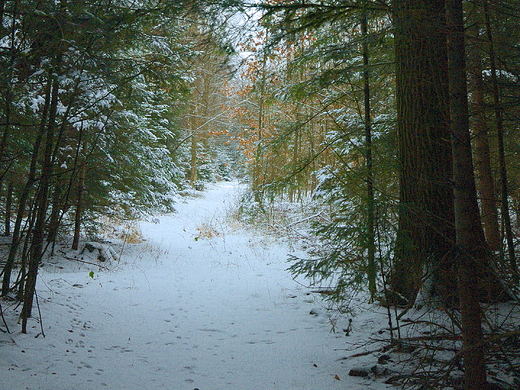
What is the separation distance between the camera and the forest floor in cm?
333

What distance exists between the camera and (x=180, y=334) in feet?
15.4

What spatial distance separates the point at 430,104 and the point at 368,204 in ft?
5.21

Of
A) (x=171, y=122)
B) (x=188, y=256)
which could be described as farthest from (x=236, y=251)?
(x=171, y=122)

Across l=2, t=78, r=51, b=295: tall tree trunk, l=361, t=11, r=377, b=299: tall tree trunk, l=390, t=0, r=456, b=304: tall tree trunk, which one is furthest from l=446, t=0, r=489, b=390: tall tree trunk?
l=2, t=78, r=51, b=295: tall tree trunk

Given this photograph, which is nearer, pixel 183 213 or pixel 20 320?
pixel 20 320

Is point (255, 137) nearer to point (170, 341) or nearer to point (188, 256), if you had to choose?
point (188, 256)

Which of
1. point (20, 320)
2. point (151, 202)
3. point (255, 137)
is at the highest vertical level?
point (255, 137)

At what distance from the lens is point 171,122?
16.6 meters

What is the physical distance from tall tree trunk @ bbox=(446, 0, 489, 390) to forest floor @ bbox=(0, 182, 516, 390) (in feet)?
3.37

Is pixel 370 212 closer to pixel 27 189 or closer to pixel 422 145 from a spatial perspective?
pixel 422 145

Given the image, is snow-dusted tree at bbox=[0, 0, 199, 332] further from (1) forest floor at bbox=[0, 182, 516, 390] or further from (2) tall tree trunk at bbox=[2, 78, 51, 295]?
(1) forest floor at bbox=[0, 182, 516, 390]

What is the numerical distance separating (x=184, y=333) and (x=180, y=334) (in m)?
0.06

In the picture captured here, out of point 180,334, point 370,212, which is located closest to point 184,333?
point 180,334

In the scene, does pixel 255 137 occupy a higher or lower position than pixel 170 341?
higher
